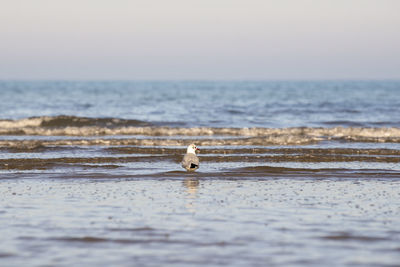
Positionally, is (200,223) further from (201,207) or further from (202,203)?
(202,203)

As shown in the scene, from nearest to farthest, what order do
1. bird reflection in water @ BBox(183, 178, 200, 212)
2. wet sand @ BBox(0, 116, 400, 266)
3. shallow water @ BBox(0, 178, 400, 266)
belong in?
shallow water @ BBox(0, 178, 400, 266), wet sand @ BBox(0, 116, 400, 266), bird reflection in water @ BBox(183, 178, 200, 212)

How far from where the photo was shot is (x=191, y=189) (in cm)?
1359

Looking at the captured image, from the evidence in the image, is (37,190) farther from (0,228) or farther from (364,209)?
(364,209)

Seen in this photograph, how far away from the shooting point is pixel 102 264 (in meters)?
8.02

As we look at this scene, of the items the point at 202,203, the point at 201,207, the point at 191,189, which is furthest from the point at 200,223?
the point at 191,189

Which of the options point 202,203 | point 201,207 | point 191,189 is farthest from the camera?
point 191,189

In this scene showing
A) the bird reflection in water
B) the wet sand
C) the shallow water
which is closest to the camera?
the shallow water

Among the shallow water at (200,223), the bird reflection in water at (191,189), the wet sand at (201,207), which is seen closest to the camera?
the shallow water at (200,223)

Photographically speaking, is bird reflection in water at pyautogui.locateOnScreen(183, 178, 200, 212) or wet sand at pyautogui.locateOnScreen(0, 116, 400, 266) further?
bird reflection in water at pyautogui.locateOnScreen(183, 178, 200, 212)

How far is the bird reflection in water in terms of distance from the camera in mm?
11523

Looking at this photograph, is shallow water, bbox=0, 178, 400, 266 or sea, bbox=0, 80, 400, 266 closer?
shallow water, bbox=0, 178, 400, 266

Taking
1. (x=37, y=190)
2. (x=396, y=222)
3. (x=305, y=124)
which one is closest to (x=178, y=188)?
(x=37, y=190)

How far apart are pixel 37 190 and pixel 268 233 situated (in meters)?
5.78

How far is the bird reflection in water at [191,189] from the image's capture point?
11.5m
